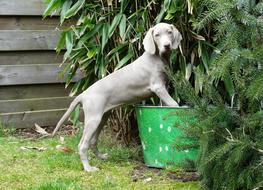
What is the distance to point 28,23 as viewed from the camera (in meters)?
5.81

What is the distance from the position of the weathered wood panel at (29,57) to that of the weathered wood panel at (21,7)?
44 centimetres

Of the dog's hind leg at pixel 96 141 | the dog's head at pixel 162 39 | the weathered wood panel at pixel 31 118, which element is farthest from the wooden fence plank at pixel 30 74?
the dog's head at pixel 162 39

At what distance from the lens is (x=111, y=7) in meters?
4.50

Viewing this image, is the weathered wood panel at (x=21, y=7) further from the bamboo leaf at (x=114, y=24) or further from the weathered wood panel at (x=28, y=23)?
the bamboo leaf at (x=114, y=24)

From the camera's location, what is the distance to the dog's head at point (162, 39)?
11.9 feet

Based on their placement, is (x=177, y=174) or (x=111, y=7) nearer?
(x=177, y=174)

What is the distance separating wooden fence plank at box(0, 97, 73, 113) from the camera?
5637 mm

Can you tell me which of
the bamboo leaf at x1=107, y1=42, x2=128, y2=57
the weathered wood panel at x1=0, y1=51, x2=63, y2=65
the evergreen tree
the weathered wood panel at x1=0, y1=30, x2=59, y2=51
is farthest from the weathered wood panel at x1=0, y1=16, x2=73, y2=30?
the evergreen tree

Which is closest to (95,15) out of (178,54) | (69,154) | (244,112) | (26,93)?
(178,54)

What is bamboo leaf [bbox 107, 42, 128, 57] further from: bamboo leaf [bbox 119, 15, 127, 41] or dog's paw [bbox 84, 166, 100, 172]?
dog's paw [bbox 84, 166, 100, 172]

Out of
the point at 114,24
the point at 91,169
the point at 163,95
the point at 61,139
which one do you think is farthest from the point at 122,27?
the point at 61,139

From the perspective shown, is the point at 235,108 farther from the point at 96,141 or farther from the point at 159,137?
the point at 96,141

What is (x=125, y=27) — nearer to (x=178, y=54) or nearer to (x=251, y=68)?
(x=178, y=54)

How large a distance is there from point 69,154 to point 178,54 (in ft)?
4.02
